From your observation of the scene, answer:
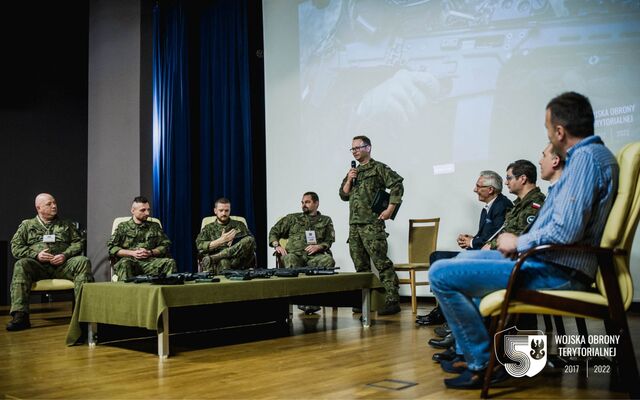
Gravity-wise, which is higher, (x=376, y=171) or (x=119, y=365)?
(x=376, y=171)

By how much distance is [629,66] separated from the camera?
5070 millimetres

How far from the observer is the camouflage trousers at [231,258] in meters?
5.56

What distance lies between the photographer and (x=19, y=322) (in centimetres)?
484

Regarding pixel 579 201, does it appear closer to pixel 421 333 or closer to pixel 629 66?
pixel 421 333

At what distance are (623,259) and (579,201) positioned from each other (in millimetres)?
309

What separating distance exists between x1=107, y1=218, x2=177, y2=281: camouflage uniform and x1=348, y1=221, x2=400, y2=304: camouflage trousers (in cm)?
156

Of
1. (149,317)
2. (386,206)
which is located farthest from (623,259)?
(386,206)

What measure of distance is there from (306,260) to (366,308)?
1276 mm

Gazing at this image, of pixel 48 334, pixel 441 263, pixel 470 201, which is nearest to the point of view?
pixel 441 263

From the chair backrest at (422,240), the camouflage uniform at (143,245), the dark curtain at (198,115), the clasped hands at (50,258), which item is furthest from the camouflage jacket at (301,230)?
the clasped hands at (50,258)

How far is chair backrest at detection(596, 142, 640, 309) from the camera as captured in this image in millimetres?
2256

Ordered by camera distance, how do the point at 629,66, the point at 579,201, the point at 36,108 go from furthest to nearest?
1. the point at 36,108
2. the point at 629,66
3. the point at 579,201

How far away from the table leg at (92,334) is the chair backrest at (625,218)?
293 centimetres

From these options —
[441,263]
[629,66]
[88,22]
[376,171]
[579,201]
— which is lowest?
[441,263]
